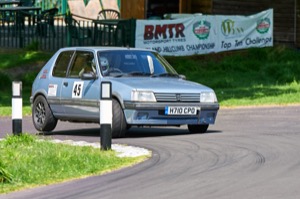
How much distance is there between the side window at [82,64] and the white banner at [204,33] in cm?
1409

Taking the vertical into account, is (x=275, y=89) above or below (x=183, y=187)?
below

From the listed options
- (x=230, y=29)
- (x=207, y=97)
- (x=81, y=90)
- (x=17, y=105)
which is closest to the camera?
(x=17, y=105)

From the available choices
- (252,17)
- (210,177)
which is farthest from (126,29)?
(210,177)

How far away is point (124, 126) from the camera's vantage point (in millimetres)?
16562

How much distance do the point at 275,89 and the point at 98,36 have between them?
294 inches

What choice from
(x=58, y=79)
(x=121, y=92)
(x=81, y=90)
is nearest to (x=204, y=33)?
(x=58, y=79)

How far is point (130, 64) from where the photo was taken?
1769cm

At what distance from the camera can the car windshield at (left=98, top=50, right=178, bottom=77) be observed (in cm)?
1747

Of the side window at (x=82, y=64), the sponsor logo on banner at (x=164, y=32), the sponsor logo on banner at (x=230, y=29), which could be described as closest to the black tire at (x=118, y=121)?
the side window at (x=82, y=64)

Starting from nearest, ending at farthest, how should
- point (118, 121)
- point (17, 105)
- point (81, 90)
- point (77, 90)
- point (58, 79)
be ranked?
1. point (17, 105)
2. point (118, 121)
3. point (81, 90)
4. point (77, 90)
5. point (58, 79)

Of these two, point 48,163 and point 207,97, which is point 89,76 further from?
point 48,163

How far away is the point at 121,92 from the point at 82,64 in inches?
67.2

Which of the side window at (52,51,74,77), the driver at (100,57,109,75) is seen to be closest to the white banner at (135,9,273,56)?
the side window at (52,51,74,77)

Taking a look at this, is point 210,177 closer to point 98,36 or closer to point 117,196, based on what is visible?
point 117,196
